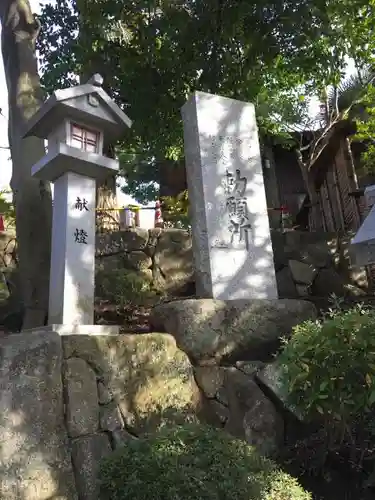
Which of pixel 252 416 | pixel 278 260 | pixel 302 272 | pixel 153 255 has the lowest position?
pixel 252 416

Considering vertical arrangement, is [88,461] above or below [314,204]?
below

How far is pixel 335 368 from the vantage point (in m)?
4.12

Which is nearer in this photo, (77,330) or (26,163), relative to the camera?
(77,330)

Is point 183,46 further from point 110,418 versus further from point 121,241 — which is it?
point 110,418

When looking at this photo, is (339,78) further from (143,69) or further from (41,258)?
(41,258)

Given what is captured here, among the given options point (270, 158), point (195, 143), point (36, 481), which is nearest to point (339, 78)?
point (195, 143)

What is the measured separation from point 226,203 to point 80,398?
3.22m

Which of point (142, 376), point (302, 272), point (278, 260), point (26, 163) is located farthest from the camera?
point (278, 260)

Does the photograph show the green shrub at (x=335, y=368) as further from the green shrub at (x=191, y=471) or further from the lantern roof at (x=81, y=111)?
the lantern roof at (x=81, y=111)

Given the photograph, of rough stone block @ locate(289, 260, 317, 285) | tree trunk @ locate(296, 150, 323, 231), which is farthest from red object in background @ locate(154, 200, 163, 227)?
tree trunk @ locate(296, 150, 323, 231)

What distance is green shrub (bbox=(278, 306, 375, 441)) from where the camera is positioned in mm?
4062

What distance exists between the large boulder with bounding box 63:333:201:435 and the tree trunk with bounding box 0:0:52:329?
265cm

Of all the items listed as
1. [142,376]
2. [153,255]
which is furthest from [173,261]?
[142,376]

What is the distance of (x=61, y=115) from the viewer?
5426 mm
